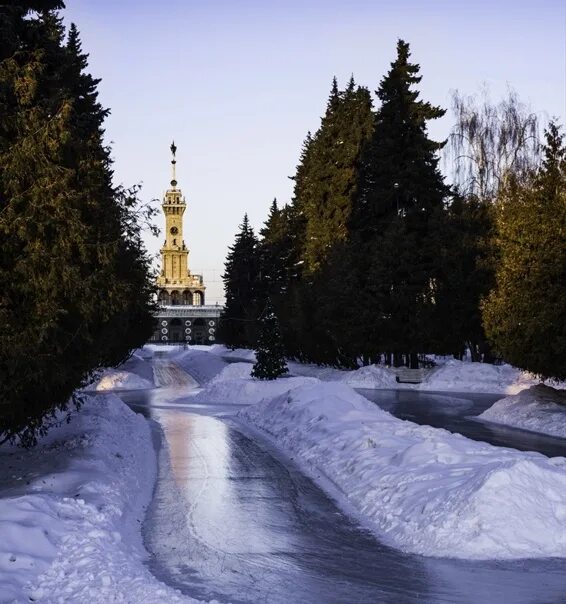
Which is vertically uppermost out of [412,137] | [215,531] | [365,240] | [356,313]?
[412,137]

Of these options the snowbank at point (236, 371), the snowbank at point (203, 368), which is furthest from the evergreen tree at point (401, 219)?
the snowbank at point (203, 368)

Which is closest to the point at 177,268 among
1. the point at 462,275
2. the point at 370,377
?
the point at 370,377

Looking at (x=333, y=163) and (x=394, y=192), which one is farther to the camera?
(x=333, y=163)

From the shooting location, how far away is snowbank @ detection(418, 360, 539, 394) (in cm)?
3616

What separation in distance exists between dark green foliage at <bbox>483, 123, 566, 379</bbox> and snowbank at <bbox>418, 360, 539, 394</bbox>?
37.6 ft

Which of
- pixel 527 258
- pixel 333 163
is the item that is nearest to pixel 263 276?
pixel 333 163

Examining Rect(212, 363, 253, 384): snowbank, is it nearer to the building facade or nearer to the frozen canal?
the frozen canal

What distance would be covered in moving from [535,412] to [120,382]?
24772 millimetres

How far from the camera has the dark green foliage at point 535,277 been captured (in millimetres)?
22500

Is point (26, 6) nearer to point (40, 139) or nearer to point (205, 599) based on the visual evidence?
point (40, 139)

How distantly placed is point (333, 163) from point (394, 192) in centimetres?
911

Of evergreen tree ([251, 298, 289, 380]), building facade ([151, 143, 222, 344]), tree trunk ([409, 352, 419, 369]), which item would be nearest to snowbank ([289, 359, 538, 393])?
tree trunk ([409, 352, 419, 369])

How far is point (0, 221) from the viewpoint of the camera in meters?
9.46

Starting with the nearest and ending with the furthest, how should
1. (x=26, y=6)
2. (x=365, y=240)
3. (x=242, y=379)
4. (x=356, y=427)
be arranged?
(x=26, y=6)
(x=356, y=427)
(x=242, y=379)
(x=365, y=240)
